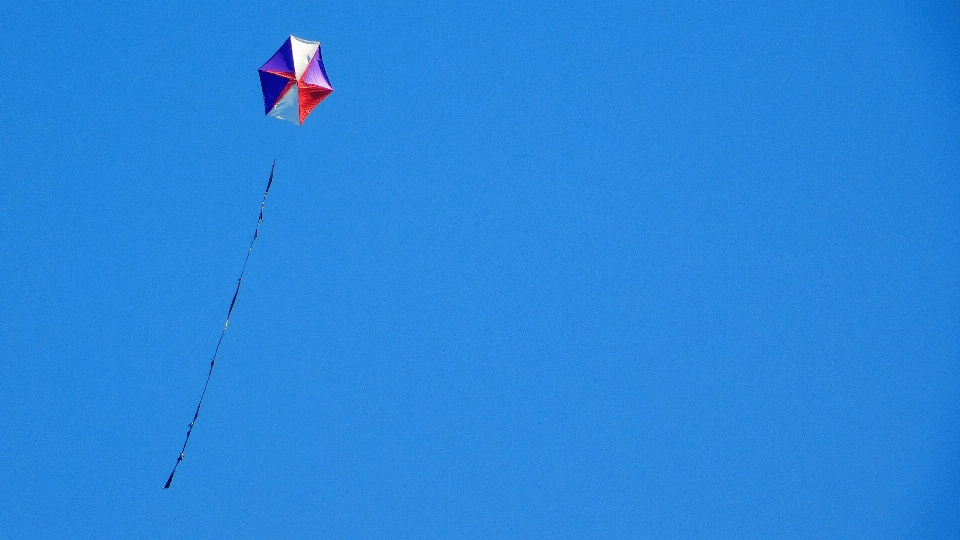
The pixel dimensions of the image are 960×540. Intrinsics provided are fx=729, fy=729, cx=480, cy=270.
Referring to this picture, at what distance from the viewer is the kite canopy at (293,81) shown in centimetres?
557

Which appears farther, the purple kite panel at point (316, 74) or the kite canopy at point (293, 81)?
the purple kite panel at point (316, 74)

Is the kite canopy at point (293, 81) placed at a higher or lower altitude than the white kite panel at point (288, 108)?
higher

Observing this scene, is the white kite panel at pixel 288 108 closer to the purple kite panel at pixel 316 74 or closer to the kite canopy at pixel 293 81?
the kite canopy at pixel 293 81

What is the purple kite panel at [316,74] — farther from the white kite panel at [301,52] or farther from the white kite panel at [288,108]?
the white kite panel at [288,108]

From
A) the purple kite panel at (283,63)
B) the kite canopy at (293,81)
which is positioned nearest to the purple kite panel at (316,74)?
the kite canopy at (293,81)

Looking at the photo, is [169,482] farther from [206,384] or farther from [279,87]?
[279,87]

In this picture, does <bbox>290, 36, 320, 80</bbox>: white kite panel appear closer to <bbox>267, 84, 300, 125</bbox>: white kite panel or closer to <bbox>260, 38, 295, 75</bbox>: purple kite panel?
<bbox>260, 38, 295, 75</bbox>: purple kite panel

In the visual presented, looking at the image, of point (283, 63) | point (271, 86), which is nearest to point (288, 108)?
point (271, 86)

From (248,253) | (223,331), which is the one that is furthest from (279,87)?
(223,331)

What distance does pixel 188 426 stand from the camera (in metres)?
7.06

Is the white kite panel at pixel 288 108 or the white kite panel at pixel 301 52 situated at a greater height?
the white kite panel at pixel 301 52

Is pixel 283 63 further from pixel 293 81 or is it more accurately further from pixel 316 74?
pixel 316 74

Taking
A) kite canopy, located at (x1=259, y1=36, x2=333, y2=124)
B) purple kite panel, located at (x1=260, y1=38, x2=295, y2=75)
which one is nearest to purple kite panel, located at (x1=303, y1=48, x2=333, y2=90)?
kite canopy, located at (x1=259, y1=36, x2=333, y2=124)

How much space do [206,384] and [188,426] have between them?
1.67 ft
